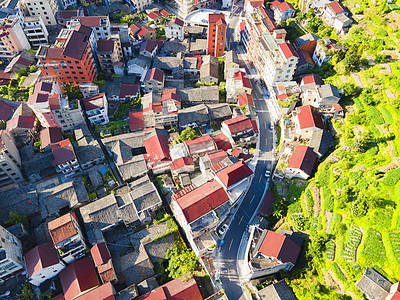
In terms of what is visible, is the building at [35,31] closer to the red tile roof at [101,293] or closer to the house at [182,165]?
the house at [182,165]

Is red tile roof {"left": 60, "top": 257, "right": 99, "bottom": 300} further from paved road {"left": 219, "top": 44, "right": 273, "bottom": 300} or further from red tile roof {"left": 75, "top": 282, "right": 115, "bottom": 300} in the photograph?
paved road {"left": 219, "top": 44, "right": 273, "bottom": 300}

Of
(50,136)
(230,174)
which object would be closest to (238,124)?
(230,174)

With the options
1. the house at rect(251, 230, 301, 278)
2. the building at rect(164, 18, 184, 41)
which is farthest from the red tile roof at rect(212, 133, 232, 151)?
the building at rect(164, 18, 184, 41)

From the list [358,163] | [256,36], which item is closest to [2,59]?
[256,36]

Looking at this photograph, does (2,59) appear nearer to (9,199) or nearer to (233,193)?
(9,199)

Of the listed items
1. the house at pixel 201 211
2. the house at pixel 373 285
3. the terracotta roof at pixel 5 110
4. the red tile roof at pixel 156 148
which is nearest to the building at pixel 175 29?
the red tile roof at pixel 156 148

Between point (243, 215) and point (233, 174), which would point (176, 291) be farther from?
point (233, 174)
